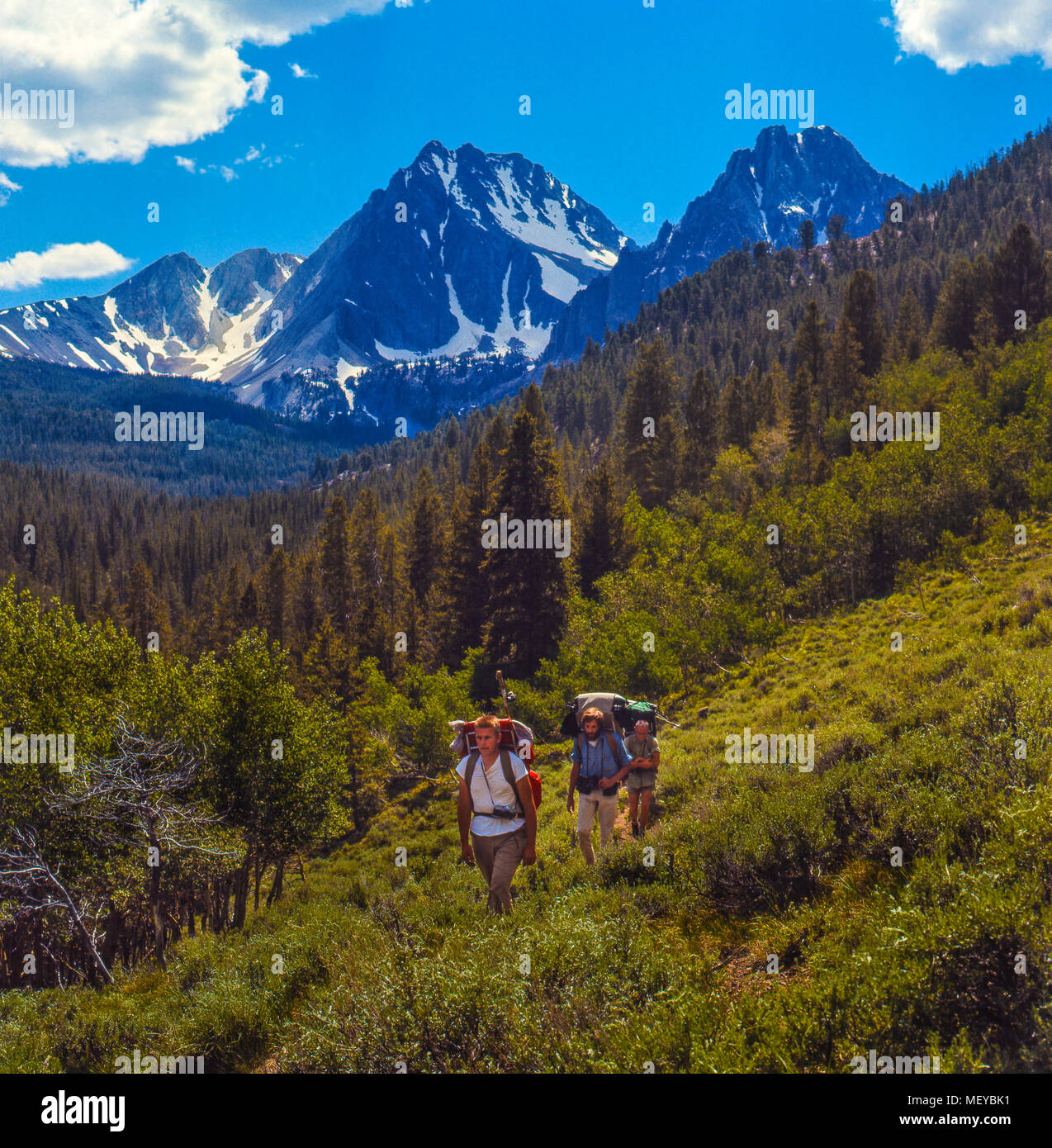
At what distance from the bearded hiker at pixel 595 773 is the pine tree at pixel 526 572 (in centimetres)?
2176

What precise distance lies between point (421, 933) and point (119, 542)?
471ft

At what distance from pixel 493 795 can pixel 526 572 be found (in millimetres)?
25489

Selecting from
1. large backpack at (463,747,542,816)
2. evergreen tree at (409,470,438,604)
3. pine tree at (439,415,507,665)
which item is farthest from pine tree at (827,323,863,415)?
large backpack at (463,747,542,816)

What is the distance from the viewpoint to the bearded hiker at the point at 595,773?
30.7ft

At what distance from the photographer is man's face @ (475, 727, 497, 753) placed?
290 inches

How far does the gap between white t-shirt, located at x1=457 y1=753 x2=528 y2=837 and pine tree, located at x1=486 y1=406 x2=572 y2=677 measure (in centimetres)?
2392

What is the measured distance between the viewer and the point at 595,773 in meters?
9.52

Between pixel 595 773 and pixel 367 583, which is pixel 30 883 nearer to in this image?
pixel 595 773

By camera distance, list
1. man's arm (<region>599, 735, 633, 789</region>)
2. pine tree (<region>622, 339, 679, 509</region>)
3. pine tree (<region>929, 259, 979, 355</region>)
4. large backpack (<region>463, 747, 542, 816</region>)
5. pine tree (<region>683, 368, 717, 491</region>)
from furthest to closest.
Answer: pine tree (<region>929, 259, 979, 355</region>) < pine tree (<region>683, 368, 717, 491</region>) < pine tree (<region>622, 339, 679, 509</region>) < man's arm (<region>599, 735, 633, 789</region>) < large backpack (<region>463, 747, 542, 816</region>)

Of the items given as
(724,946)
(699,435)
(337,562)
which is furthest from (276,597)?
(724,946)

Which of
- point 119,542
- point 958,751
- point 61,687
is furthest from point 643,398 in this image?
point 119,542

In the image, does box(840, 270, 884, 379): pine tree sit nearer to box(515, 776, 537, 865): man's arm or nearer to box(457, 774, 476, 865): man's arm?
box(515, 776, 537, 865): man's arm

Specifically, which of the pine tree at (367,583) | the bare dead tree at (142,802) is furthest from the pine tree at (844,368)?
the bare dead tree at (142,802)

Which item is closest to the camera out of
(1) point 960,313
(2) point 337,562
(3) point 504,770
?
(3) point 504,770
